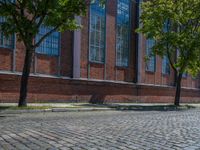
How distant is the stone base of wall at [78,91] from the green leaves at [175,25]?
501 centimetres

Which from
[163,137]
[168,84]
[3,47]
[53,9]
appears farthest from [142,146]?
[168,84]

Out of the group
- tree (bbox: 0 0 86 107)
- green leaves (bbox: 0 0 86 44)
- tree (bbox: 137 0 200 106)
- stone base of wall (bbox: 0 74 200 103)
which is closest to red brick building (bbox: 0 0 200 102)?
stone base of wall (bbox: 0 74 200 103)

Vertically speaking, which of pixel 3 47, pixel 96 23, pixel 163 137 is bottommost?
pixel 163 137

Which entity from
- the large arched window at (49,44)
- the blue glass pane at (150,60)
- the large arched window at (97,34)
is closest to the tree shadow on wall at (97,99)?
the large arched window at (97,34)

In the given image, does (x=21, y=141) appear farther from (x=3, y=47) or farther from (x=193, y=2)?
(x=193, y=2)

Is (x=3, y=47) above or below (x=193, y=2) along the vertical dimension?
below

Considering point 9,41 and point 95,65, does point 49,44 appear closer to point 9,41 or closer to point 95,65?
point 9,41

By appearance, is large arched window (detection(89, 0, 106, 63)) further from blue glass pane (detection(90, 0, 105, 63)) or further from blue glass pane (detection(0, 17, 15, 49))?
blue glass pane (detection(0, 17, 15, 49))

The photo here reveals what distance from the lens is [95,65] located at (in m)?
32.8

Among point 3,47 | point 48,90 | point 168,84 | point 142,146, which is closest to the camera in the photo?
point 142,146

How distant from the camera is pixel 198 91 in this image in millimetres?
53156

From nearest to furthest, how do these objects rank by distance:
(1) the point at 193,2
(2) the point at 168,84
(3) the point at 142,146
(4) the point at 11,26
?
1. (3) the point at 142,146
2. (4) the point at 11,26
3. (1) the point at 193,2
4. (2) the point at 168,84

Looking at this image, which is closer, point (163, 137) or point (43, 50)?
point (163, 137)

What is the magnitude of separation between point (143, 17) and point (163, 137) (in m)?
24.0
